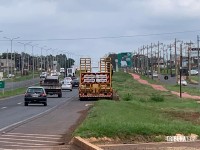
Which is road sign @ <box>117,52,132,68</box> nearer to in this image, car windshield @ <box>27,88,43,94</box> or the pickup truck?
the pickup truck

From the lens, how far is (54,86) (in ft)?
253

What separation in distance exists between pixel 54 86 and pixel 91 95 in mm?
16559

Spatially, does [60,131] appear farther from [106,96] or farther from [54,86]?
[54,86]

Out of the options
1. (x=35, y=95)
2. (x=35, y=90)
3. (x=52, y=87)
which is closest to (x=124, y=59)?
(x=52, y=87)

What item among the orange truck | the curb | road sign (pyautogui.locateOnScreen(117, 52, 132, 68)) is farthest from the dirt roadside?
road sign (pyautogui.locateOnScreen(117, 52, 132, 68))

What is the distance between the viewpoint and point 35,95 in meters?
52.2

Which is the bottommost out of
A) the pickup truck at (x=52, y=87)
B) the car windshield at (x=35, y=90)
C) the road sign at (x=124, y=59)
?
the pickup truck at (x=52, y=87)

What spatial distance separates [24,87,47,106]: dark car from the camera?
52000mm

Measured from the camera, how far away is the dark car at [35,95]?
52000mm

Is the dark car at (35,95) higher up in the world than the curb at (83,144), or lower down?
lower down

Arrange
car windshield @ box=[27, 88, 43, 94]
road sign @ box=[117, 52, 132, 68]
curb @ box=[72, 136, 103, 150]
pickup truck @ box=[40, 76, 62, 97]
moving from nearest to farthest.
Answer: curb @ box=[72, 136, 103, 150]
car windshield @ box=[27, 88, 43, 94]
pickup truck @ box=[40, 76, 62, 97]
road sign @ box=[117, 52, 132, 68]

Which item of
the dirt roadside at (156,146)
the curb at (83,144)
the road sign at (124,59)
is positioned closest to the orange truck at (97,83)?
the curb at (83,144)

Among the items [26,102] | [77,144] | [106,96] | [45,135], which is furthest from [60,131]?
[106,96]

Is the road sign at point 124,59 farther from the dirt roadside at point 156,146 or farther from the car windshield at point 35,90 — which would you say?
the dirt roadside at point 156,146
